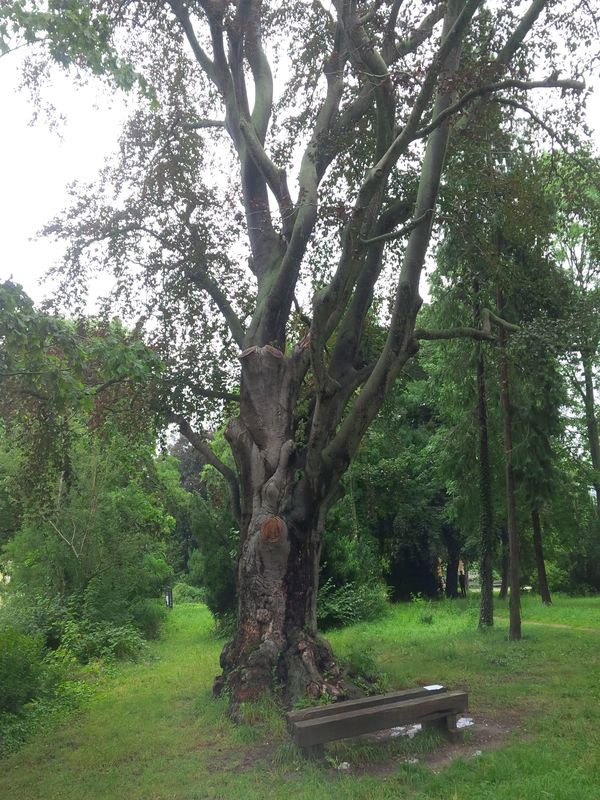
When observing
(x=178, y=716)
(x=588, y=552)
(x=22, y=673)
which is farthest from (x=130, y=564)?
(x=588, y=552)

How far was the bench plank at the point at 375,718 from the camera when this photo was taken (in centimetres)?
617

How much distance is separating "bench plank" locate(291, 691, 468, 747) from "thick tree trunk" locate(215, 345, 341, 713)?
1279mm

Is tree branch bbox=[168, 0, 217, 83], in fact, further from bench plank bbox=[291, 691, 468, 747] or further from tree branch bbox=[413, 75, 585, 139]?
bench plank bbox=[291, 691, 468, 747]

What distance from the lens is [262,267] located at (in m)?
10.4

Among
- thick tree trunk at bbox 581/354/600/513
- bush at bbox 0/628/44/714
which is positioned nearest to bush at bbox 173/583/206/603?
thick tree trunk at bbox 581/354/600/513

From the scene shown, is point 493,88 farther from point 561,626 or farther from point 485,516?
point 561,626

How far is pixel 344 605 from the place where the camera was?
58.8ft

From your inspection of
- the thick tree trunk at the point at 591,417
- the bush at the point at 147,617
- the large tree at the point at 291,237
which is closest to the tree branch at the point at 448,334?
the large tree at the point at 291,237

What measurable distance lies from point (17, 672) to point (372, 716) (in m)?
5.21

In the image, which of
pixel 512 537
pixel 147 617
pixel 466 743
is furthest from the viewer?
pixel 147 617

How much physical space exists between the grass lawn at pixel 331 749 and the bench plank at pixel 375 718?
0.25 meters

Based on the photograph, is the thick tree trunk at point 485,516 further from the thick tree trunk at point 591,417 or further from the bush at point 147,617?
the thick tree trunk at point 591,417

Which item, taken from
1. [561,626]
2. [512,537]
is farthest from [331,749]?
[561,626]

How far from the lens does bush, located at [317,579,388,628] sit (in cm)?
1766
